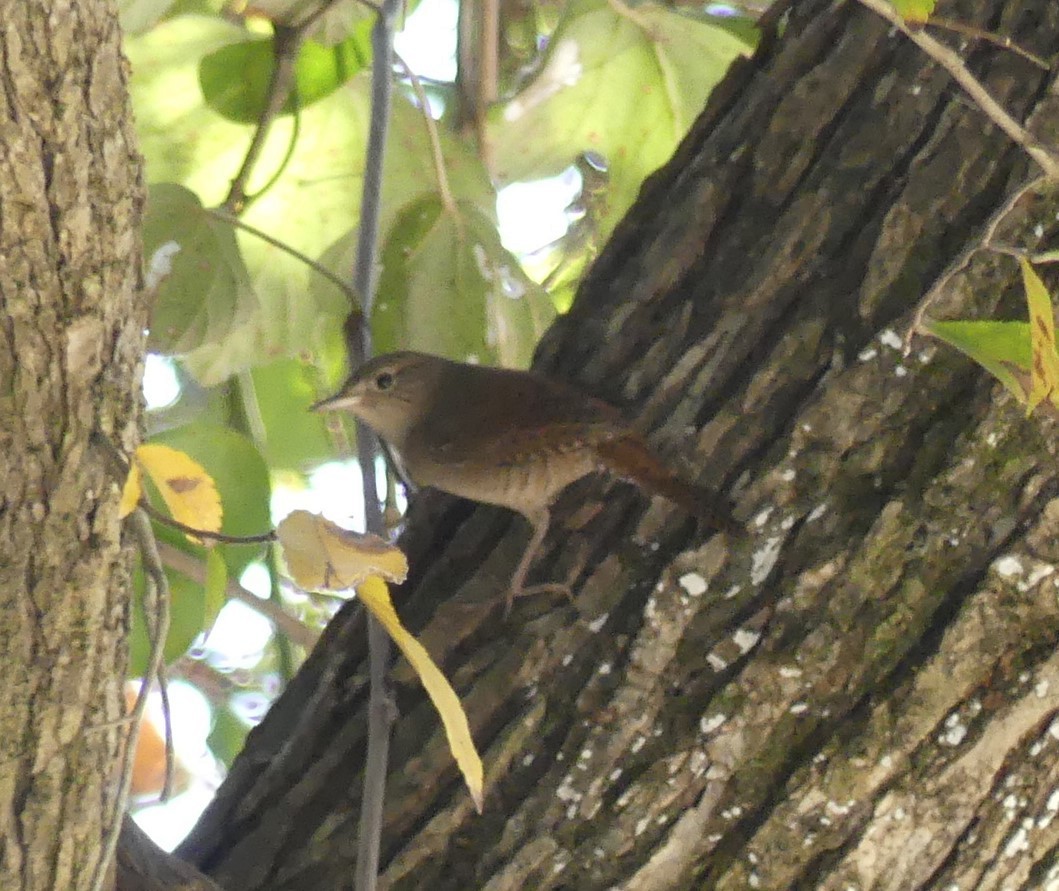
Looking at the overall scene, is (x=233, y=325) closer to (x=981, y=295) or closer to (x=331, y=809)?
(x=331, y=809)

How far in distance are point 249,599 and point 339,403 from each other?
310mm

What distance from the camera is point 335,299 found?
5.98 ft

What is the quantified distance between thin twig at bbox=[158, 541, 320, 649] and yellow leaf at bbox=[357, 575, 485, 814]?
67 centimetres

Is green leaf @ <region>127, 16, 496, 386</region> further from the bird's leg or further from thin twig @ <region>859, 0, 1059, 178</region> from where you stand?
thin twig @ <region>859, 0, 1059, 178</region>

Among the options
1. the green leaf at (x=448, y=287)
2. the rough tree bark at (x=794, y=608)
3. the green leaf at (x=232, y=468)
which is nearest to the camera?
the rough tree bark at (x=794, y=608)

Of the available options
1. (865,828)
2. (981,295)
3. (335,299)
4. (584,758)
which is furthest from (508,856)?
(335,299)

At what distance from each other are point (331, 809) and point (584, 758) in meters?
0.29

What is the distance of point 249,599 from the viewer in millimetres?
1895

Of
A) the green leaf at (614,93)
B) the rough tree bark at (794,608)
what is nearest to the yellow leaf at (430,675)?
the rough tree bark at (794,608)

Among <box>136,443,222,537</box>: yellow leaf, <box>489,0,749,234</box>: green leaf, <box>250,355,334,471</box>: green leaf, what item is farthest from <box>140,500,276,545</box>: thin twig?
<box>250,355,334,471</box>: green leaf

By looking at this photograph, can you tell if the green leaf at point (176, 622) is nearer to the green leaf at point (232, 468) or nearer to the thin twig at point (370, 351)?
the green leaf at point (232, 468)

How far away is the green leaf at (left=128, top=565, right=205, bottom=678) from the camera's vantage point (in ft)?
5.37

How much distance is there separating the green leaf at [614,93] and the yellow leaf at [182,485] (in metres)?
1.23

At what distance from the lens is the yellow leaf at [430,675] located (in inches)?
37.3
